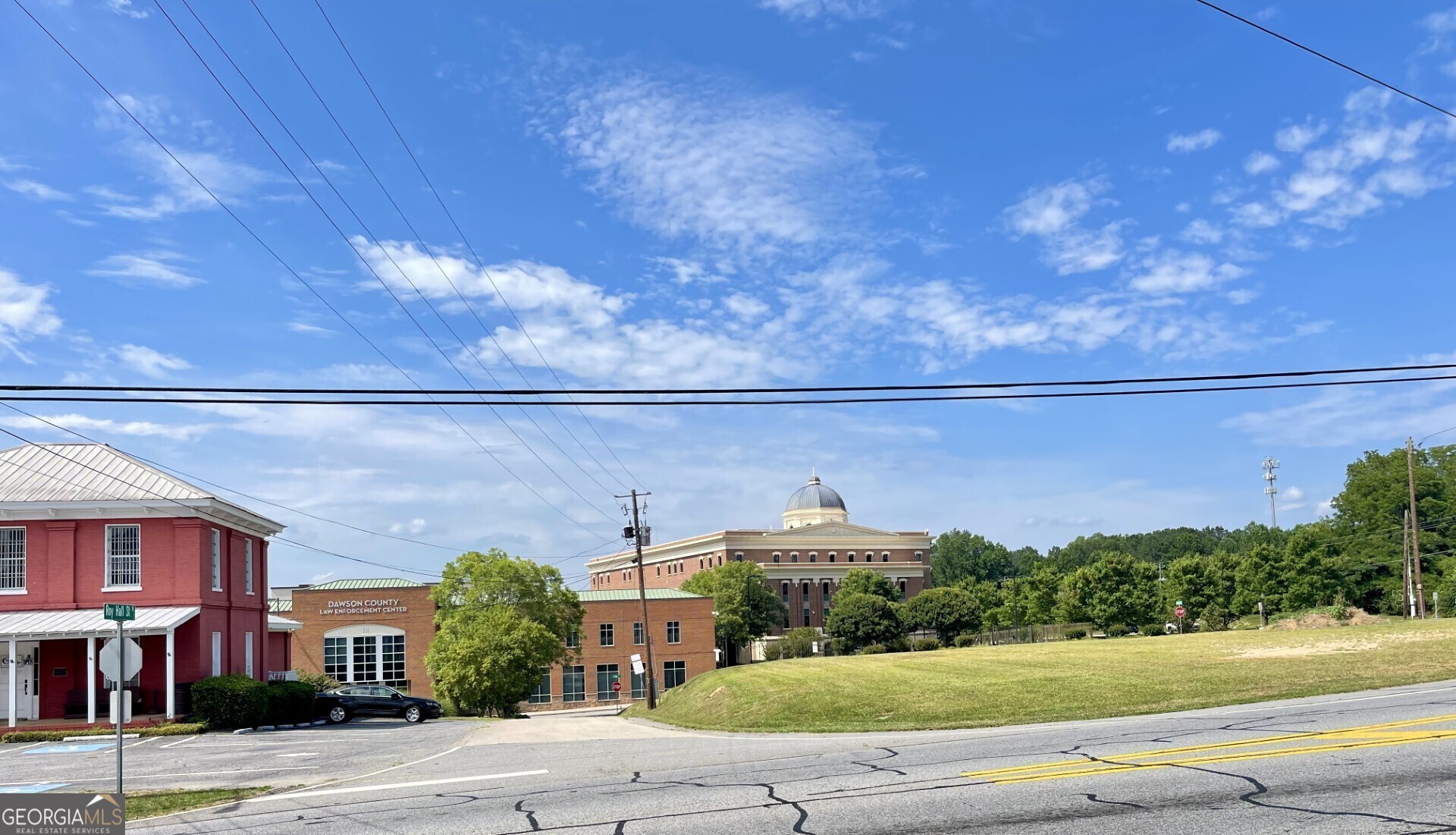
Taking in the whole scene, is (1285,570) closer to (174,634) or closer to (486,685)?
(486,685)

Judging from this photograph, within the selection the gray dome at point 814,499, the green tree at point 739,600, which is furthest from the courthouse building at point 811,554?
the green tree at point 739,600

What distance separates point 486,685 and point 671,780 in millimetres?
39141

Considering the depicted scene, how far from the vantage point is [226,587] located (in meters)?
40.6

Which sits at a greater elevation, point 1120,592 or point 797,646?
point 1120,592

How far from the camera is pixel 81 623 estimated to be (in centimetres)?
3469

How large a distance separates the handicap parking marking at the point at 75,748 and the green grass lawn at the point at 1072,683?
53.3 feet

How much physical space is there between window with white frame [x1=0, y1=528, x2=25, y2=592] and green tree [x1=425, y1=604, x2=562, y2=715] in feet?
65.9

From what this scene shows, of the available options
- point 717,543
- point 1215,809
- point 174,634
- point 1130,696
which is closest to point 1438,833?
point 1215,809

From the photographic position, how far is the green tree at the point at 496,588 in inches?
2325

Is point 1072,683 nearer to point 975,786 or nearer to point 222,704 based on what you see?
point 975,786

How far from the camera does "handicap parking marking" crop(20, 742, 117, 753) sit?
27.5 metres

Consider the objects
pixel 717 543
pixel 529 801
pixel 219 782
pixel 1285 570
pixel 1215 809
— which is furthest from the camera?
pixel 717 543

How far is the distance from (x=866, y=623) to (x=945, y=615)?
7.33 metres

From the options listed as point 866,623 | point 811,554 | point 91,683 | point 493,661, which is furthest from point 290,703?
point 811,554
